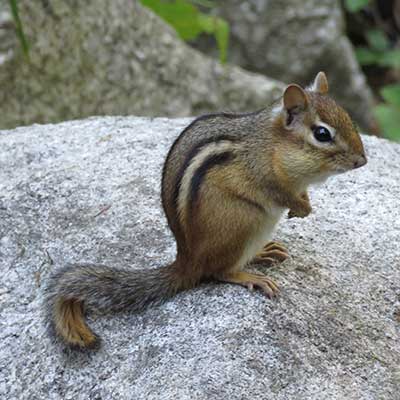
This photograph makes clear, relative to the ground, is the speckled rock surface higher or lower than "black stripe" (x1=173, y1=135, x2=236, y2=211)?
lower

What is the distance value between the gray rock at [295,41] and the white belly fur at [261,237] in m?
4.06

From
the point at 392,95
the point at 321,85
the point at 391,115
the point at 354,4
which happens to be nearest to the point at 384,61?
the point at 354,4

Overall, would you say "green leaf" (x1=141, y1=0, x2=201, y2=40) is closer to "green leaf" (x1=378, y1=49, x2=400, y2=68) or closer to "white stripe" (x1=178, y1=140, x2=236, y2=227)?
"green leaf" (x1=378, y1=49, x2=400, y2=68)

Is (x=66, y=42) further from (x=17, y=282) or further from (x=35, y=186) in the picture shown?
(x=17, y=282)

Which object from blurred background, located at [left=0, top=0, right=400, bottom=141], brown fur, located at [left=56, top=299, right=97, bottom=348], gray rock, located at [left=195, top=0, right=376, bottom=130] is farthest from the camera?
gray rock, located at [left=195, top=0, right=376, bottom=130]

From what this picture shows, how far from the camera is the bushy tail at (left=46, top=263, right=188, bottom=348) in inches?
99.0

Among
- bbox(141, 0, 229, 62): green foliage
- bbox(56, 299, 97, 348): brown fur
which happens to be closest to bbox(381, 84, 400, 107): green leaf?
bbox(141, 0, 229, 62): green foliage

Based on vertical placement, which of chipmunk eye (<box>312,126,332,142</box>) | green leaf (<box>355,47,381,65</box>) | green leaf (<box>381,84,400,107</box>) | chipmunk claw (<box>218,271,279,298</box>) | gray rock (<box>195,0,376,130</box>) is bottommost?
green leaf (<box>355,47,381,65</box>)

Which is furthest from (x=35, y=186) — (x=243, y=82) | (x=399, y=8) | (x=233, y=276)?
(x=399, y=8)

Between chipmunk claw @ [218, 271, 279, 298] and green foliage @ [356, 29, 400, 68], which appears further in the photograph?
green foliage @ [356, 29, 400, 68]

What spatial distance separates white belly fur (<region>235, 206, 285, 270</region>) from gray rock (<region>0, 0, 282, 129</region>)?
2.37 m

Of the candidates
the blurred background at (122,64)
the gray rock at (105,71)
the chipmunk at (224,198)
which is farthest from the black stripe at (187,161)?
the gray rock at (105,71)

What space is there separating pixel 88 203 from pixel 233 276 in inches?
33.8

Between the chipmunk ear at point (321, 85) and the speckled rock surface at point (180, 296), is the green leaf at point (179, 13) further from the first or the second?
the chipmunk ear at point (321, 85)
